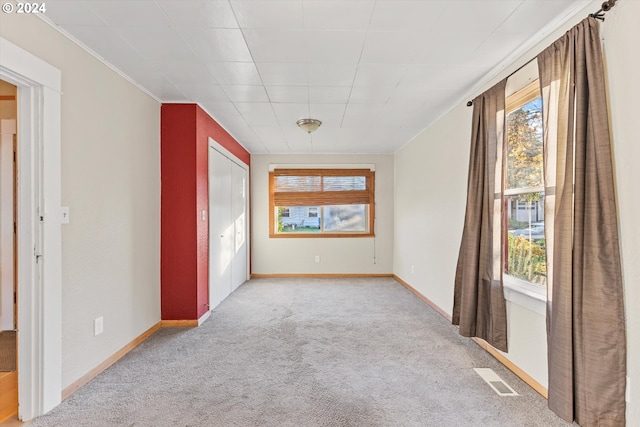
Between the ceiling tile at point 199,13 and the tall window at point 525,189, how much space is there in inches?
84.1

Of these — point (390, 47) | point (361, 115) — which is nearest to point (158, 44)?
point (390, 47)

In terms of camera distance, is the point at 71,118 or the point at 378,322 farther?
the point at 378,322

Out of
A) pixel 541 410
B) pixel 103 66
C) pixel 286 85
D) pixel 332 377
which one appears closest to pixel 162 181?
pixel 103 66

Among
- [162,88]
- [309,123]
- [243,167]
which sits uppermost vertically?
[162,88]

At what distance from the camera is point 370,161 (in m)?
6.18

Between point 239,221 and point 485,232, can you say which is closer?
point 485,232

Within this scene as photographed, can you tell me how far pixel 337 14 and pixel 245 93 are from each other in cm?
149

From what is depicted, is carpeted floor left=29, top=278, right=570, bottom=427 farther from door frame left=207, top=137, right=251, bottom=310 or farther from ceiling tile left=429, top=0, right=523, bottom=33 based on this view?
ceiling tile left=429, top=0, right=523, bottom=33

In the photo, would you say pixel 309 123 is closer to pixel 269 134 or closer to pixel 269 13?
pixel 269 134

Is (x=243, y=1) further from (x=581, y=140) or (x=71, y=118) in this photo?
(x=581, y=140)

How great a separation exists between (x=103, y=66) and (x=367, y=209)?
4.73 m

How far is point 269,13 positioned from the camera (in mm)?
1871

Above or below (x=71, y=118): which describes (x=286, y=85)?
above

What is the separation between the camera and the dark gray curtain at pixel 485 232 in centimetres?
251
